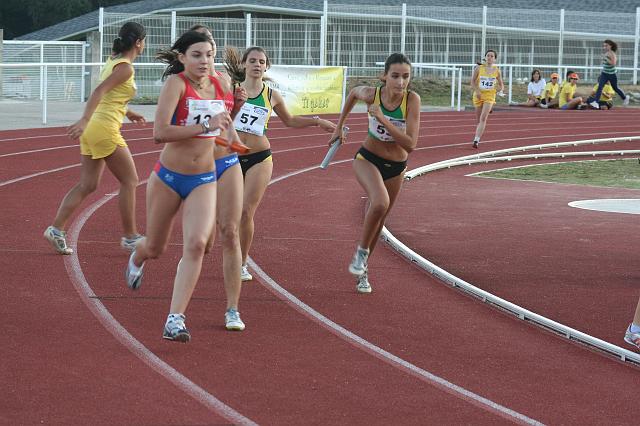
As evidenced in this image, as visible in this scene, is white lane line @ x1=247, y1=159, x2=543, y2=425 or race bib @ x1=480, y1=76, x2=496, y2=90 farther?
race bib @ x1=480, y1=76, x2=496, y2=90

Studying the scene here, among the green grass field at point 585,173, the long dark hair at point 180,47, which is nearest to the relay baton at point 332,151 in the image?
the long dark hair at point 180,47

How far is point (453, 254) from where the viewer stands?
36.5ft

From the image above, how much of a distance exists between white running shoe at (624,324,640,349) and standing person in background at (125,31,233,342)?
2764mm

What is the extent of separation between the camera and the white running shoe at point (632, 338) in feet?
24.9

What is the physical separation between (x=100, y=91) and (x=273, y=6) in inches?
1447

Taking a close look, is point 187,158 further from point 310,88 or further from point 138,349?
point 310,88

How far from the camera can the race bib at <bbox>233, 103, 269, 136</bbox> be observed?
29.3ft

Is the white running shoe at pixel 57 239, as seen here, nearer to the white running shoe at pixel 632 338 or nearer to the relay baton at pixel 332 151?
the relay baton at pixel 332 151

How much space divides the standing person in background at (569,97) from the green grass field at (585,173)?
40.7ft

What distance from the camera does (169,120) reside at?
22.9ft

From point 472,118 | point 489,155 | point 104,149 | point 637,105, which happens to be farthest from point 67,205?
point 637,105

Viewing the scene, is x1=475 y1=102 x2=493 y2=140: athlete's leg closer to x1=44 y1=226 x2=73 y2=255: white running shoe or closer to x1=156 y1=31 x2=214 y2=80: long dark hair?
x1=44 y1=226 x2=73 y2=255: white running shoe

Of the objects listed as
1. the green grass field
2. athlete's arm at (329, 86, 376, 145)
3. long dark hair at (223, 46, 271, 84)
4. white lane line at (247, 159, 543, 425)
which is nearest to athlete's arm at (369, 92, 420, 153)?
athlete's arm at (329, 86, 376, 145)

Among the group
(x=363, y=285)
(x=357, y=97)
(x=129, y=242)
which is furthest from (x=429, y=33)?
(x=363, y=285)
